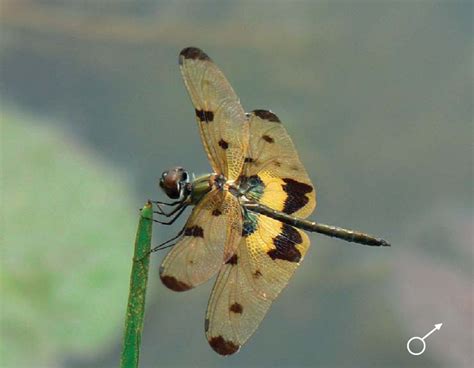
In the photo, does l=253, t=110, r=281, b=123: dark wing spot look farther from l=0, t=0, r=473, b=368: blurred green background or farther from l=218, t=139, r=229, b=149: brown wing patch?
l=0, t=0, r=473, b=368: blurred green background

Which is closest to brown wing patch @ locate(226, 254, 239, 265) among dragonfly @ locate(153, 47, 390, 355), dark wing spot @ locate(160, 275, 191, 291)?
dragonfly @ locate(153, 47, 390, 355)

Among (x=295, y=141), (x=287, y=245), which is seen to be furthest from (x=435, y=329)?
(x=287, y=245)

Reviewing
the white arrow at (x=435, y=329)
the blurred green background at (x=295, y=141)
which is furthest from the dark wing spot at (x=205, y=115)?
the white arrow at (x=435, y=329)

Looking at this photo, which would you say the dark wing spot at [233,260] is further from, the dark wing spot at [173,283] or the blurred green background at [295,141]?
the blurred green background at [295,141]

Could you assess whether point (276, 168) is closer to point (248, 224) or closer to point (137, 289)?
point (248, 224)

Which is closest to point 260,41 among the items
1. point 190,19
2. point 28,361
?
point 190,19
